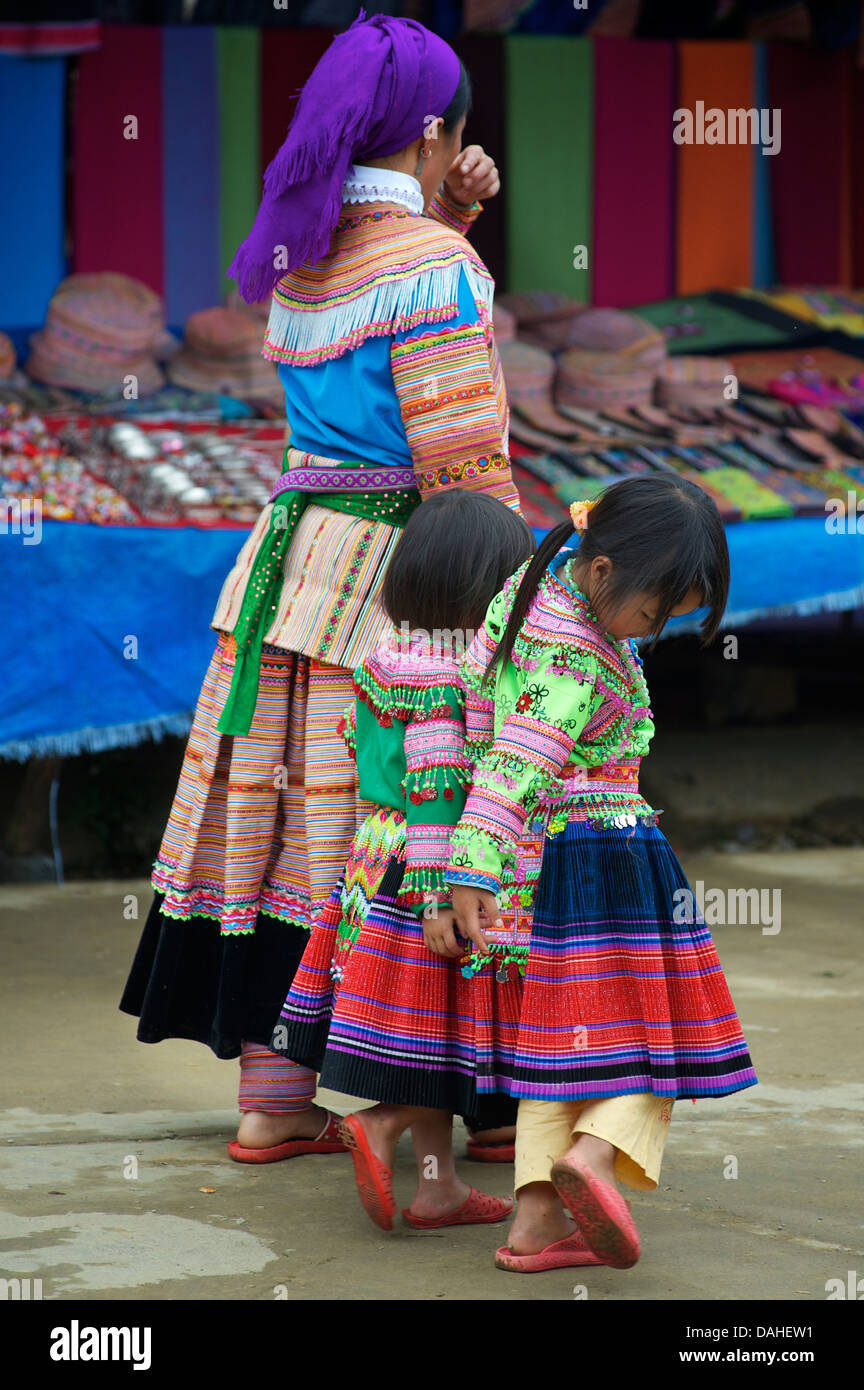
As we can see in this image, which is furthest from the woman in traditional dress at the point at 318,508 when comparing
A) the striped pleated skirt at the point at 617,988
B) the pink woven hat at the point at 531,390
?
the pink woven hat at the point at 531,390

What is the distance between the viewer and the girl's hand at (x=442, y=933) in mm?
2527

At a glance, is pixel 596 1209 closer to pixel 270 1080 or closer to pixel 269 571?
pixel 270 1080

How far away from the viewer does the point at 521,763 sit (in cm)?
241

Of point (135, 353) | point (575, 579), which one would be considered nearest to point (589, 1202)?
point (575, 579)

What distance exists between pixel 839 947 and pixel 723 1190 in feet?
6.59

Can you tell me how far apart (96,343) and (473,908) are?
4531mm

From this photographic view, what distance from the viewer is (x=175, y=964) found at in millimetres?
3145

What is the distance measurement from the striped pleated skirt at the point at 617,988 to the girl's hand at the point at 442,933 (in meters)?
0.11

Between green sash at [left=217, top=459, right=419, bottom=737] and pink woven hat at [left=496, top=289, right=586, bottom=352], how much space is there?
4.09m

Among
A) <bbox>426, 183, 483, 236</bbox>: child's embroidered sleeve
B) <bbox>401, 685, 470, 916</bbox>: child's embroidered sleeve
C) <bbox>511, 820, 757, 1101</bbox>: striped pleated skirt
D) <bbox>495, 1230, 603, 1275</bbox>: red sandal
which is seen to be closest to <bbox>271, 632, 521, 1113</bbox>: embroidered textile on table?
<bbox>401, 685, 470, 916</bbox>: child's embroidered sleeve

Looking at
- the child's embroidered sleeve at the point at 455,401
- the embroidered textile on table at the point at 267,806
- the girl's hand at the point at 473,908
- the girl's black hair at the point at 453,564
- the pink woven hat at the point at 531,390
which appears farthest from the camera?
the pink woven hat at the point at 531,390

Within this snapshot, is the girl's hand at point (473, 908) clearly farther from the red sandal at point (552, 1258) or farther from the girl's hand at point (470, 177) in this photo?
the girl's hand at point (470, 177)

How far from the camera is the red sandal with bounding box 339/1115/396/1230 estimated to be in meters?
2.55
